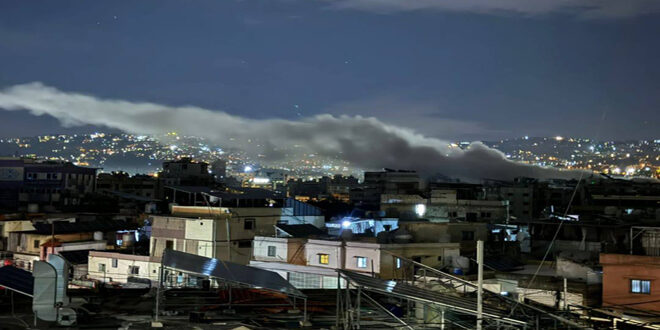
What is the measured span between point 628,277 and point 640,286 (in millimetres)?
329

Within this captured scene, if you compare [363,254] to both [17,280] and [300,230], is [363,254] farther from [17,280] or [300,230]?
[17,280]

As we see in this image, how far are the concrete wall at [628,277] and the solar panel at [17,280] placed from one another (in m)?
12.9

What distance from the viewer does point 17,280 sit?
11828 mm

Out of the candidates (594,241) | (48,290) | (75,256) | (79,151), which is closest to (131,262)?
(75,256)

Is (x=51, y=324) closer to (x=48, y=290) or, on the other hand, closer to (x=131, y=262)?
(x=48, y=290)

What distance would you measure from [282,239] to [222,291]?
11.5m

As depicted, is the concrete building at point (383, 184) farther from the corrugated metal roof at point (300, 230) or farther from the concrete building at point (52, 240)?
the corrugated metal roof at point (300, 230)

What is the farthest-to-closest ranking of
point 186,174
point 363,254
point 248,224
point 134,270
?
point 186,174 → point 248,224 → point 134,270 → point 363,254

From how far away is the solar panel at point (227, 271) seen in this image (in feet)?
37.6

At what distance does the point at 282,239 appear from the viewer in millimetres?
25891

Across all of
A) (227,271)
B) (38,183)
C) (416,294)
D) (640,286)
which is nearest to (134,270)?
(227,271)

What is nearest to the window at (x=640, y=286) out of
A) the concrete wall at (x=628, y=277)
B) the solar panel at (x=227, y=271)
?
the concrete wall at (x=628, y=277)

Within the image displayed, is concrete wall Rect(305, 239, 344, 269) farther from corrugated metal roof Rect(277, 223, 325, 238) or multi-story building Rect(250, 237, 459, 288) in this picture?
corrugated metal roof Rect(277, 223, 325, 238)

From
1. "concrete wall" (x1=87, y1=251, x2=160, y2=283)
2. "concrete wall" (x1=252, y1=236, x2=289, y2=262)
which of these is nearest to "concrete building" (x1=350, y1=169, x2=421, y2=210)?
"concrete wall" (x1=252, y1=236, x2=289, y2=262)
